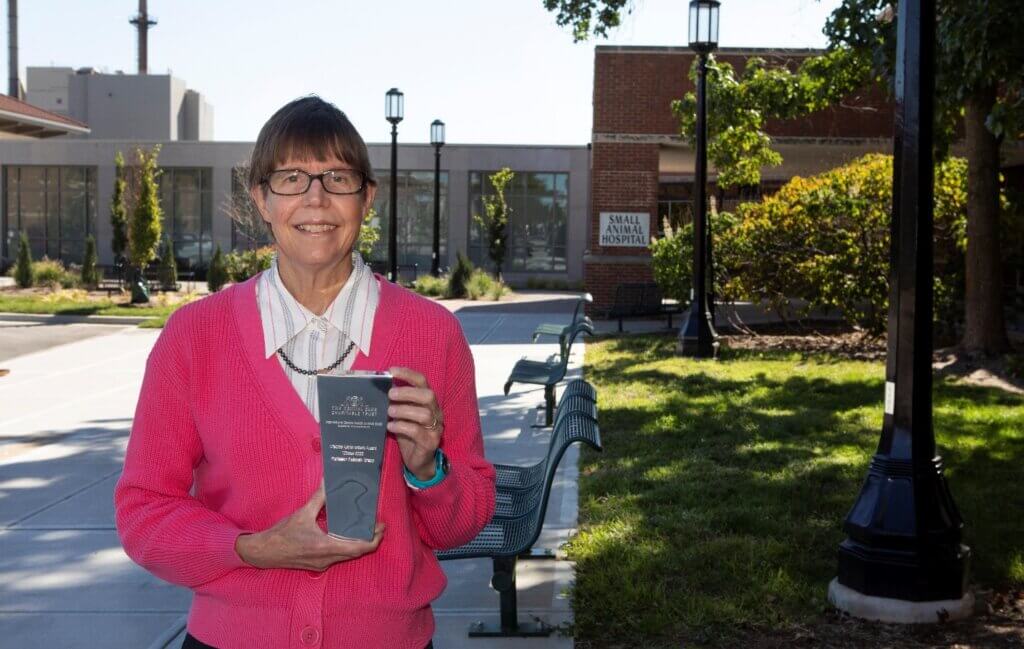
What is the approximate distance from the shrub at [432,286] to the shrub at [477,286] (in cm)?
72

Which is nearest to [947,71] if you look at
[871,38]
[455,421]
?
[871,38]

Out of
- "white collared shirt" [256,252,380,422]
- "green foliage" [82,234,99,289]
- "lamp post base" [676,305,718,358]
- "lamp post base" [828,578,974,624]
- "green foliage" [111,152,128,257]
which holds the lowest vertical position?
"lamp post base" [828,578,974,624]

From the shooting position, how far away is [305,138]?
8.36 ft

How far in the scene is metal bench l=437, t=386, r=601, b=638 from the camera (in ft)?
16.7

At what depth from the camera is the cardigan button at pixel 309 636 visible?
2.42m

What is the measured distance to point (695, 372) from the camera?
14.7m

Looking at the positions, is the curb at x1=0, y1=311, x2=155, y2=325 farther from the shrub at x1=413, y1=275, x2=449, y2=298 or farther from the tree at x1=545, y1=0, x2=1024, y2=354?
the tree at x1=545, y1=0, x2=1024, y2=354

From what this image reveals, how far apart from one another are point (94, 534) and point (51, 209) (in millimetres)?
46737

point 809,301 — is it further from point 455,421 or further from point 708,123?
point 455,421

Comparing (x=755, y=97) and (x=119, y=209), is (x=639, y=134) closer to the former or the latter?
(x=755, y=97)

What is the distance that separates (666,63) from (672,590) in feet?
70.8

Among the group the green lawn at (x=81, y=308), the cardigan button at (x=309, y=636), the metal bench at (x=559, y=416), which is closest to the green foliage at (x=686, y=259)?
the green lawn at (x=81, y=308)

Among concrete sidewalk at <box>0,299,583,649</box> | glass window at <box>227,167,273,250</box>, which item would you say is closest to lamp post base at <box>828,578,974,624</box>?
concrete sidewalk at <box>0,299,583,649</box>

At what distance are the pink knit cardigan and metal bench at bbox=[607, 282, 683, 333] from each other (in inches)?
757
